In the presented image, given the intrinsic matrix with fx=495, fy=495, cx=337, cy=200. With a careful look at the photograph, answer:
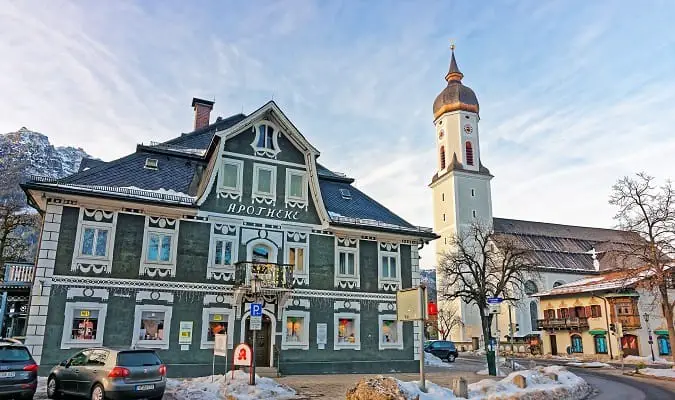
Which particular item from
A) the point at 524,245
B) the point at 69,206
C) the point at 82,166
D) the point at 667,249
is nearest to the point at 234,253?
the point at 69,206

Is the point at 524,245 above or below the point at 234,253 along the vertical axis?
above

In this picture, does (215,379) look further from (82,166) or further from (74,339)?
(82,166)

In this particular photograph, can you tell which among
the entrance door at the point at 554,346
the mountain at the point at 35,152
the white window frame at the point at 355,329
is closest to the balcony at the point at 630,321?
the entrance door at the point at 554,346

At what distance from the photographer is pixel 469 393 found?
15039 mm

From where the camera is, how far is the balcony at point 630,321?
44.7m

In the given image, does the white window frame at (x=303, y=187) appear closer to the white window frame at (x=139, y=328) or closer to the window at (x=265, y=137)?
the window at (x=265, y=137)

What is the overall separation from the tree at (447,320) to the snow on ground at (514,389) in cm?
5013

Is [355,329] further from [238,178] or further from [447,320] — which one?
[447,320]

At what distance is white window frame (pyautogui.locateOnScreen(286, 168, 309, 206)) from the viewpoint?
2588cm

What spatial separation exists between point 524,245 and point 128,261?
63797 millimetres

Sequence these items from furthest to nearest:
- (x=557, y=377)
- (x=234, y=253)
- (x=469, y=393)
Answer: (x=234, y=253), (x=557, y=377), (x=469, y=393)

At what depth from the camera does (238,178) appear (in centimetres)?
2480

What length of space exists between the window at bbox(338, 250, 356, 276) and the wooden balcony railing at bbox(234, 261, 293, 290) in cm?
348

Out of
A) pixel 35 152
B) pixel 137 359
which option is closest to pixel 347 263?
pixel 137 359
